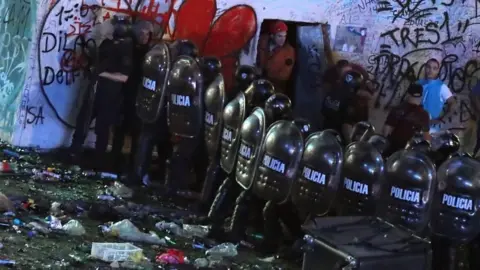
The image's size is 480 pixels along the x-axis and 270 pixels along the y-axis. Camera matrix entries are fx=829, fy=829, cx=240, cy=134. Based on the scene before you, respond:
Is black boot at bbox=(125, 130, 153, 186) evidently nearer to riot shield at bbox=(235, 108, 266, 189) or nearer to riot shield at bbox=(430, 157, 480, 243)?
riot shield at bbox=(235, 108, 266, 189)

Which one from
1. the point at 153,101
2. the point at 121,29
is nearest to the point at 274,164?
the point at 153,101

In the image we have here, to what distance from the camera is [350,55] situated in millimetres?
11117

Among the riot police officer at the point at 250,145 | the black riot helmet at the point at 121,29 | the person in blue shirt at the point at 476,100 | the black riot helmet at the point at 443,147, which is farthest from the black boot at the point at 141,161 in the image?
the person in blue shirt at the point at 476,100

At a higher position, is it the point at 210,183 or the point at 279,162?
the point at 279,162

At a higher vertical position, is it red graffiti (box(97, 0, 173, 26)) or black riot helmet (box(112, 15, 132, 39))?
red graffiti (box(97, 0, 173, 26))

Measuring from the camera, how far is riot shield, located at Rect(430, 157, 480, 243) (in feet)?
20.3

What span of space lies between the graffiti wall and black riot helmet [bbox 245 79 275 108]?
3745 mm

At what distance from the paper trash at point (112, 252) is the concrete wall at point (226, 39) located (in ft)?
13.4

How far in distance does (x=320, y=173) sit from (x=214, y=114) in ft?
5.42

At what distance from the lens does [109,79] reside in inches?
371

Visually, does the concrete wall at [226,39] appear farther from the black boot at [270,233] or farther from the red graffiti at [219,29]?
the black boot at [270,233]

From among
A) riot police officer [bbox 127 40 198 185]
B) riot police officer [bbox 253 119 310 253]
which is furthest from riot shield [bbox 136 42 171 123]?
riot police officer [bbox 253 119 310 253]

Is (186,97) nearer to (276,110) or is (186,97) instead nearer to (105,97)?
(276,110)

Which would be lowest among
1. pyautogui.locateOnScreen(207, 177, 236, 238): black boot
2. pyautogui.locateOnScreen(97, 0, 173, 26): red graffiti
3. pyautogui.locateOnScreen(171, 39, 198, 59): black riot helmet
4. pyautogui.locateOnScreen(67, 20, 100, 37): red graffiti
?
pyautogui.locateOnScreen(207, 177, 236, 238): black boot
